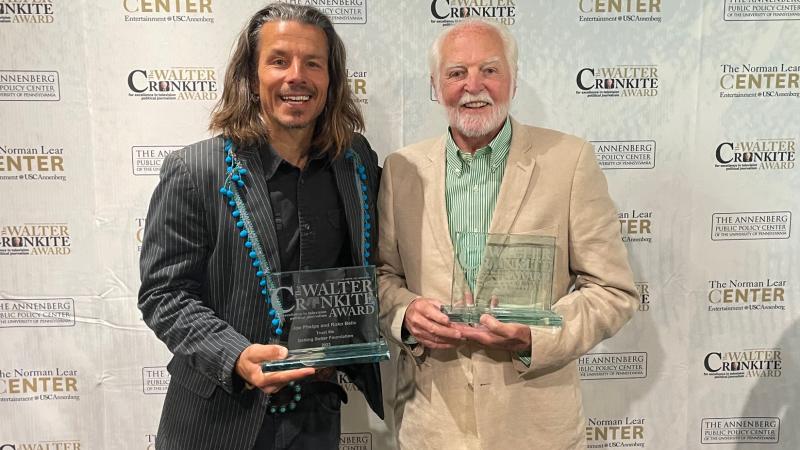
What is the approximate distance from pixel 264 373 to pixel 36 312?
61.9 inches

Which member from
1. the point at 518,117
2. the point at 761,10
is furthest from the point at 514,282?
the point at 761,10

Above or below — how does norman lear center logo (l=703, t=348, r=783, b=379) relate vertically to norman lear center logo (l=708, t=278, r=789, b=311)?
below

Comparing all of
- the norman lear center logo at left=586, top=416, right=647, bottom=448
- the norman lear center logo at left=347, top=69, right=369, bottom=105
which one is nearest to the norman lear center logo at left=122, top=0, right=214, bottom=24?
the norman lear center logo at left=347, top=69, right=369, bottom=105

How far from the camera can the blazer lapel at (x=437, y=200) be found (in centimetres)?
174

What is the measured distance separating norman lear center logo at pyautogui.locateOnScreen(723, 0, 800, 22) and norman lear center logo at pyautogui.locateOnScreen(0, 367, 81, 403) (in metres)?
3.18

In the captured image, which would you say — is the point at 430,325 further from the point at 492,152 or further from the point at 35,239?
the point at 35,239

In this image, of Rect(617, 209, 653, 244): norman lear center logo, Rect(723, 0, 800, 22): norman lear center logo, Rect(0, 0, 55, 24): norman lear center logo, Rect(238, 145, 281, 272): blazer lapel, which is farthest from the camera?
Rect(617, 209, 653, 244): norman lear center logo

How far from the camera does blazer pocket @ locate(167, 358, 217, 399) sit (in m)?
1.56

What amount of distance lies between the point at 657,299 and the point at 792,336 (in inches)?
26.3

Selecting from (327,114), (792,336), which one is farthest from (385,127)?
(792,336)

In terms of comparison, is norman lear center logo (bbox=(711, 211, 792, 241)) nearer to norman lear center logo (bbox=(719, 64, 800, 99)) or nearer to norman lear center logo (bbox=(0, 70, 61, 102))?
norman lear center logo (bbox=(719, 64, 800, 99))

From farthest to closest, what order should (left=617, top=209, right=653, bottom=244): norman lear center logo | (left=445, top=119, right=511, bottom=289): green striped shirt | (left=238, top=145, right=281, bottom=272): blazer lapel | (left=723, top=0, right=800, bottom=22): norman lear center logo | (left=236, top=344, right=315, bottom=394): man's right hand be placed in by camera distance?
(left=617, top=209, right=653, bottom=244): norman lear center logo
(left=723, top=0, right=800, bottom=22): norman lear center logo
(left=445, top=119, right=511, bottom=289): green striped shirt
(left=238, top=145, right=281, bottom=272): blazer lapel
(left=236, top=344, right=315, bottom=394): man's right hand

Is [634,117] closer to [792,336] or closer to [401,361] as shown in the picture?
[792,336]

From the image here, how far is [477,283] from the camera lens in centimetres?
160
